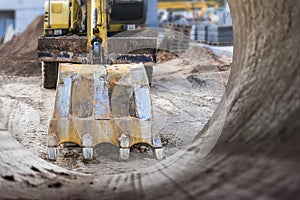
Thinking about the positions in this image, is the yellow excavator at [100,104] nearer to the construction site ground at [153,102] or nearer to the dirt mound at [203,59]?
the construction site ground at [153,102]

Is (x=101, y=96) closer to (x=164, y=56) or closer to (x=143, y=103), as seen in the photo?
(x=143, y=103)

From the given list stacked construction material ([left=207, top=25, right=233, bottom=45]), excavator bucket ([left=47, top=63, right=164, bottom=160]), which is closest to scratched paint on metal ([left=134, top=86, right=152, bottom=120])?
excavator bucket ([left=47, top=63, right=164, bottom=160])

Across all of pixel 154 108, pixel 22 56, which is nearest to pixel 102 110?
pixel 154 108

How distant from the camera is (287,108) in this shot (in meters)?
1.68

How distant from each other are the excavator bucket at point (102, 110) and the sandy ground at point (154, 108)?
21 cm

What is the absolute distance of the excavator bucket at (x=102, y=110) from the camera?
395 cm

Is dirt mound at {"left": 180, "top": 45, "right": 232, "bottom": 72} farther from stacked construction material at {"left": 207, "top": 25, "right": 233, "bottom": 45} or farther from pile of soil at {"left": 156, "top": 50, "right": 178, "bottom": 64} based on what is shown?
stacked construction material at {"left": 207, "top": 25, "right": 233, "bottom": 45}

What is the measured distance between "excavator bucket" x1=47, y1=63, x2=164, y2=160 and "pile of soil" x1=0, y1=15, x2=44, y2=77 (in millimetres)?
6429

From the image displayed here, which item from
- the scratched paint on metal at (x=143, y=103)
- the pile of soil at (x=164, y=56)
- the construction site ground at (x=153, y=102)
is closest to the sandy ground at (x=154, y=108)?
the construction site ground at (x=153, y=102)

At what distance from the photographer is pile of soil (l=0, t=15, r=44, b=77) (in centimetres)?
1084

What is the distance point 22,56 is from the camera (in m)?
12.8

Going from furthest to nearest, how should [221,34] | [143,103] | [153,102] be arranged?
[221,34] < [153,102] < [143,103]

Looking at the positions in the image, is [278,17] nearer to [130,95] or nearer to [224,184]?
[224,184]

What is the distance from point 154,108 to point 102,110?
258 centimetres
